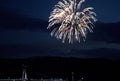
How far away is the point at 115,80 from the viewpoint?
524 ft

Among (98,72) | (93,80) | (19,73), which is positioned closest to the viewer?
(93,80)

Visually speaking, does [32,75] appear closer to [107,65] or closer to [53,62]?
[53,62]

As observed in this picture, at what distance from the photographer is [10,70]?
165m

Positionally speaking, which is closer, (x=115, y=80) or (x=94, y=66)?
(x=115, y=80)

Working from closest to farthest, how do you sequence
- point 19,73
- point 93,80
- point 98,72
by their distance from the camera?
point 93,80 < point 19,73 < point 98,72

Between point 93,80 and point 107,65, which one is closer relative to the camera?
point 93,80

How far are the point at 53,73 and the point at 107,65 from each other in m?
26.6

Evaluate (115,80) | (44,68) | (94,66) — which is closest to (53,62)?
Result: (44,68)

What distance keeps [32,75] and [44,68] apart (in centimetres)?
2533

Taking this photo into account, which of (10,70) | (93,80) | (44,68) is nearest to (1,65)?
(10,70)

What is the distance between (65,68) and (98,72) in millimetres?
16358

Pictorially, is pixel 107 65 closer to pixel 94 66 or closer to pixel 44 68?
pixel 94 66

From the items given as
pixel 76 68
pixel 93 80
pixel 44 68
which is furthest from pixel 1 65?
pixel 93 80

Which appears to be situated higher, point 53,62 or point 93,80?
point 53,62
